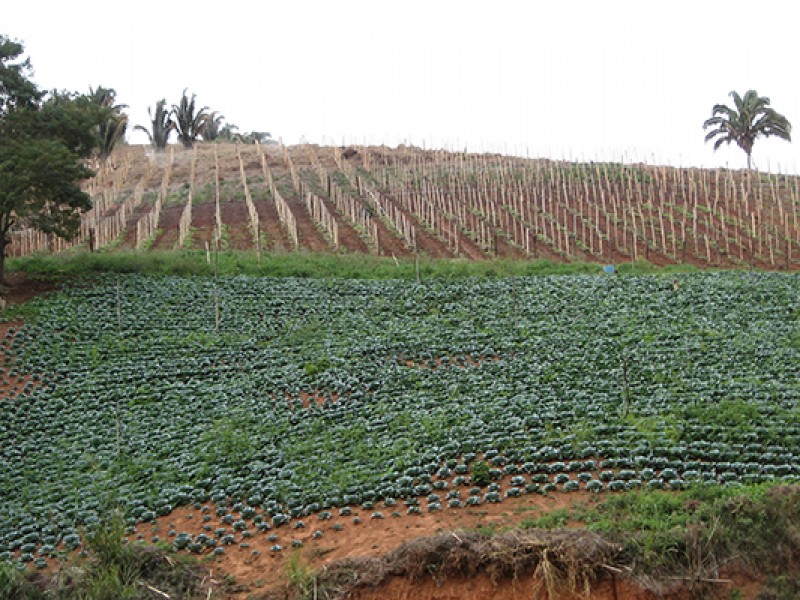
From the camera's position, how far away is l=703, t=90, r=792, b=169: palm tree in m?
39.9

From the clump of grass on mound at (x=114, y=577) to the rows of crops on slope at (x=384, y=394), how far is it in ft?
4.94

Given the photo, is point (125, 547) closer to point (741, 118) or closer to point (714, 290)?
point (714, 290)

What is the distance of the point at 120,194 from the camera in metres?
41.2

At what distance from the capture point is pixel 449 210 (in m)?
34.7

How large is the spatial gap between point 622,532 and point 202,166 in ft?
132

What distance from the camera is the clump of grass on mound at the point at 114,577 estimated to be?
980cm

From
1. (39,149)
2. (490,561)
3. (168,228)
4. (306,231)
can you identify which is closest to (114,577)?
(490,561)

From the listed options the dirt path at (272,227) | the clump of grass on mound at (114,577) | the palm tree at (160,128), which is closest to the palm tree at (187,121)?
the palm tree at (160,128)

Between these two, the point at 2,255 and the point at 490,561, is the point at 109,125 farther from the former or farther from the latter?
the point at 490,561

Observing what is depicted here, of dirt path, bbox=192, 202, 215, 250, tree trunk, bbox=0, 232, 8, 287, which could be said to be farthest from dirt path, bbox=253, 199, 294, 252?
tree trunk, bbox=0, 232, 8, 287

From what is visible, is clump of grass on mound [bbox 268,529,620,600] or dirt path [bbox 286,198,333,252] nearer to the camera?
clump of grass on mound [bbox 268,529,620,600]

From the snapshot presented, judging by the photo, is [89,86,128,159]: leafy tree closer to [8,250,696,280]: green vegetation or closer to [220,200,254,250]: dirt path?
[220,200,254,250]: dirt path

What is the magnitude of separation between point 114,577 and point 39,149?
52.0 ft

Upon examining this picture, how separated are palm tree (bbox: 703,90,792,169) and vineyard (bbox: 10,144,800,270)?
70.6 inches
